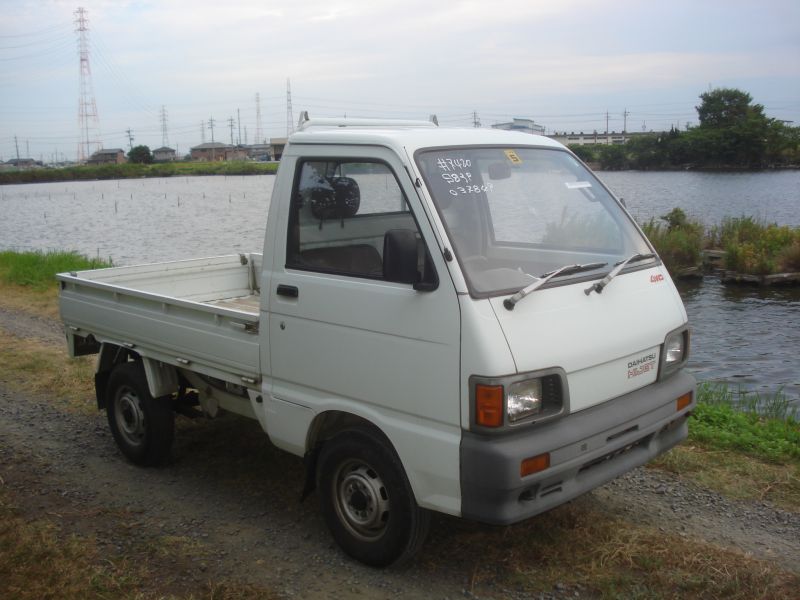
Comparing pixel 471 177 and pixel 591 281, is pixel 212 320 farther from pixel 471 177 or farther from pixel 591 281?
pixel 591 281

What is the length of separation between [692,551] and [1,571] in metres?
3.81

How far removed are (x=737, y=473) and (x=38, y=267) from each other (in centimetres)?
1541

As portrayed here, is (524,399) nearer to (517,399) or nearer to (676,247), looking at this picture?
(517,399)

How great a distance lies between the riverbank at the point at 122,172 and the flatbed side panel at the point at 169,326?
77.8m

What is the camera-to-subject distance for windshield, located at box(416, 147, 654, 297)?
13.8 feet

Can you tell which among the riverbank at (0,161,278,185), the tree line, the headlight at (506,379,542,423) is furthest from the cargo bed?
the riverbank at (0,161,278,185)

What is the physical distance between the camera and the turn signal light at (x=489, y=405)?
3529 millimetres

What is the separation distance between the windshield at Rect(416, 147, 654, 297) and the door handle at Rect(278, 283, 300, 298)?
1.08 metres

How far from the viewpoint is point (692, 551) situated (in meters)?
4.28

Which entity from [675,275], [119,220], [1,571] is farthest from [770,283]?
[119,220]

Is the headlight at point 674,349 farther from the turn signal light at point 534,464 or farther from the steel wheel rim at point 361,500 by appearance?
the steel wheel rim at point 361,500

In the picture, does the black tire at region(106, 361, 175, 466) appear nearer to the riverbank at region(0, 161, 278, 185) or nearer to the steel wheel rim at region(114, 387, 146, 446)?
the steel wheel rim at region(114, 387, 146, 446)

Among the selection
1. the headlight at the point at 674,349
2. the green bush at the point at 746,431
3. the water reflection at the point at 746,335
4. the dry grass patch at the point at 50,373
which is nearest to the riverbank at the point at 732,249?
the water reflection at the point at 746,335

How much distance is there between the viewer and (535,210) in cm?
478
